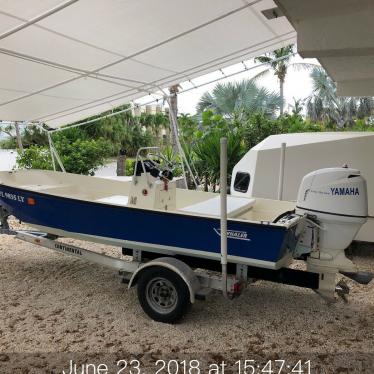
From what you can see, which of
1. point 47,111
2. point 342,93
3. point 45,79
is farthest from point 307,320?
point 47,111

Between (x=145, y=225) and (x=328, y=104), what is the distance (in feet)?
136

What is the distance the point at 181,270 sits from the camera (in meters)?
3.71

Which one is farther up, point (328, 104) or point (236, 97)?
point (328, 104)

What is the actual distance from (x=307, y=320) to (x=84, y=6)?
396 cm

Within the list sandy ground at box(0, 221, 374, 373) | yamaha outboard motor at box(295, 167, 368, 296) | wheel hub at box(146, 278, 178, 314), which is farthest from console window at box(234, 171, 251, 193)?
wheel hub at box(146, 278, 178, 314)

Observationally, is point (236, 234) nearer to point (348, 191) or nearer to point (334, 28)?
point (348, 191)

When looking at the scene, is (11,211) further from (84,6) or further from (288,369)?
(288,369)

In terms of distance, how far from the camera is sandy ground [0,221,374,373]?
337 cm

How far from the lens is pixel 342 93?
585 centimetres

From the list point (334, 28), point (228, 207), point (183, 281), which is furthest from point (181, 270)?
point (334, 28)

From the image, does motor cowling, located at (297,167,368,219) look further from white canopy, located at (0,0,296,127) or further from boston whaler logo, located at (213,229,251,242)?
white canopy, located at (0,0,296,127)

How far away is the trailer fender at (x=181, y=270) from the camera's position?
366 cm

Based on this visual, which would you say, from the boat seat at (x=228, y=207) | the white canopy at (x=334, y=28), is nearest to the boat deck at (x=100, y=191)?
the boat seat at (x=228, y=207)

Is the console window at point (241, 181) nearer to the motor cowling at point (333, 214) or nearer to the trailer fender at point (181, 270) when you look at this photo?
the motor cowling at point (333, 214)
